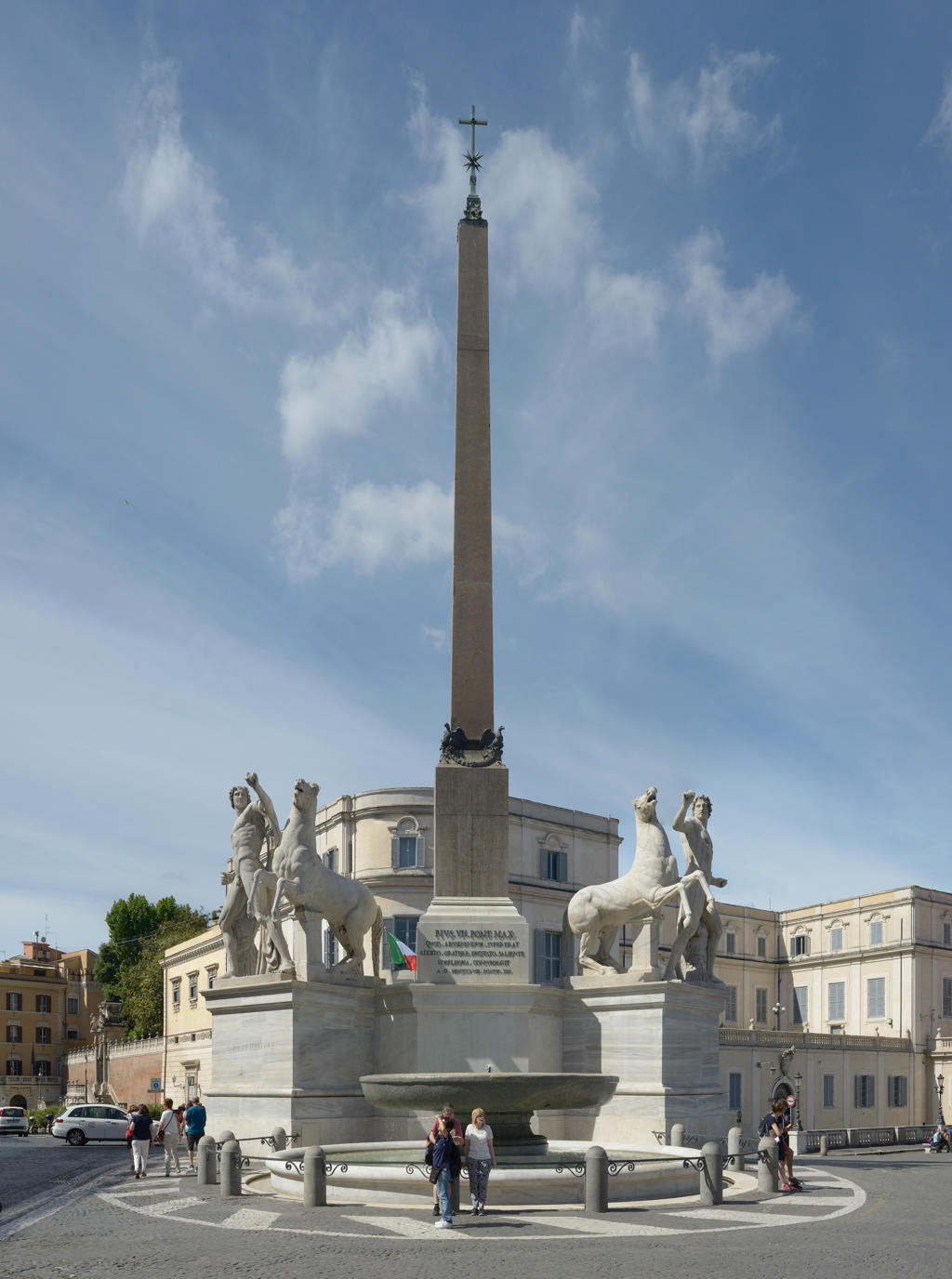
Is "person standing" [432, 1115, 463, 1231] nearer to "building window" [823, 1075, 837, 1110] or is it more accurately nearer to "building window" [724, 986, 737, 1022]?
"building window" [823, 1075, 837, 1110]

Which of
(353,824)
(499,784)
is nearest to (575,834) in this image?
(353,824)

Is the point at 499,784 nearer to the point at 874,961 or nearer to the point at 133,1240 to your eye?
the point at 133,1240

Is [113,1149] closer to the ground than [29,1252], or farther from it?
closer to the ground

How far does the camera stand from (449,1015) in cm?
1889

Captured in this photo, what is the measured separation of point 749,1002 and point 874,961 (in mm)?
7677

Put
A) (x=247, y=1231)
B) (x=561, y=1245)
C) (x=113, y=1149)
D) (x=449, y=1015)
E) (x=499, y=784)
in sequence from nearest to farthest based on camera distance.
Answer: (x=561, y=1245) → (x=247, y=1231) → (x=449, y=1015) → (x=499, y=784) → (x=113, y=1149)

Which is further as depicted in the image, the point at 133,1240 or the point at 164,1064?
the point at 164,1064

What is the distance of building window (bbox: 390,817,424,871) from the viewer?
51.2 metres

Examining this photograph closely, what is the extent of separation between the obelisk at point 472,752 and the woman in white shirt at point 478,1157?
16.5 feet

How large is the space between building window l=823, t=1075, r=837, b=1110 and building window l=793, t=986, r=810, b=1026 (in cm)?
1333

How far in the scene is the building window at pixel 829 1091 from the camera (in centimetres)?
5600

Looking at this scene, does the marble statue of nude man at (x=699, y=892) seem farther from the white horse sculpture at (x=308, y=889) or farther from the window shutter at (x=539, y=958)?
the window shutter at (x=539, y=958)

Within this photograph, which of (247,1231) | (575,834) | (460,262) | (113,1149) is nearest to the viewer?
(247,1231)

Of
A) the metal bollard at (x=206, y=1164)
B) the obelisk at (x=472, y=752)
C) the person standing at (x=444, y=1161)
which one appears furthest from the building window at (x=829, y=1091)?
the person standing at (x=444, y=1161)
